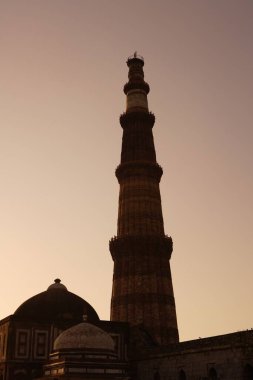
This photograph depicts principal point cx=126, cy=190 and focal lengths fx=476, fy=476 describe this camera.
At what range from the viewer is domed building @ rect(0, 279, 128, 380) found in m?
33.4

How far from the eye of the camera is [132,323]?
4175 centimetres

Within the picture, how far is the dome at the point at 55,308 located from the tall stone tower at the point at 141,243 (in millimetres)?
5731

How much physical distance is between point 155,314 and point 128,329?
4692mm

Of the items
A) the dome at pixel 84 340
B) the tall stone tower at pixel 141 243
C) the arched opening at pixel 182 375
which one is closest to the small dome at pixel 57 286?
the tall stone tower at pixel 141 243

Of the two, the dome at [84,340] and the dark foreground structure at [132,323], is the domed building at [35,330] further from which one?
the dome at [84,340]

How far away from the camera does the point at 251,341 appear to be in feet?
80.7

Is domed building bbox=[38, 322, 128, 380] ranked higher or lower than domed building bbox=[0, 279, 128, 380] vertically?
lower

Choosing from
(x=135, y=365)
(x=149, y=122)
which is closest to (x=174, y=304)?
(x=135, y=365)

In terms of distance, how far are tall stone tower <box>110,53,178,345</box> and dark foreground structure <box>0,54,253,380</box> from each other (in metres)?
0.09

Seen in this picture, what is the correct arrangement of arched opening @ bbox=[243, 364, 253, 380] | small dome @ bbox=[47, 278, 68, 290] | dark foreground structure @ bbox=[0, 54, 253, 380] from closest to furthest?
arched opening @ bbox=[243, 364, 253, 380] → dark foreground structure @ bbox=[0, 54, 253, 380] → small dome @ bbox=[47, 278, 68, 290]

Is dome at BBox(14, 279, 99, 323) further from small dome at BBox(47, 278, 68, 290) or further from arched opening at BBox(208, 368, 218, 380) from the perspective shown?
arched opening at BBox(208, 368, 218, 380)

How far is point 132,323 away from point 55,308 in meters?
8.58

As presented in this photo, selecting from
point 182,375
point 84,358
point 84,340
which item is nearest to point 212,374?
point 182,375

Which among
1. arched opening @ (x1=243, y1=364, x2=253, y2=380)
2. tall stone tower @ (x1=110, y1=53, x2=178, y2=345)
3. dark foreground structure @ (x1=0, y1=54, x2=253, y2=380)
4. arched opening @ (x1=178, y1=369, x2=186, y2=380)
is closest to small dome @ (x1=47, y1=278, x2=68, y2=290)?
dark foreground structure @ (x1=0, y1=54, x2=253, y2=380)
